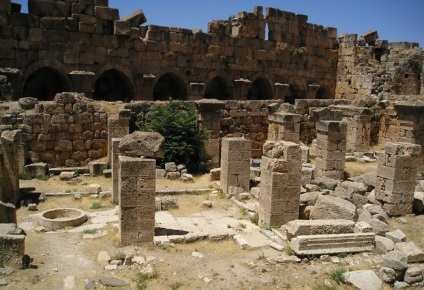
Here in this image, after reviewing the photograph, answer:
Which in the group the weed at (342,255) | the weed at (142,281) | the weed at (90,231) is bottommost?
the weed at (142,281)

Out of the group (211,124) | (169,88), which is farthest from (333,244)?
(169,88)

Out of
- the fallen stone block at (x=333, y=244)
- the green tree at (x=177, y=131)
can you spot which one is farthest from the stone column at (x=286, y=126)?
the fallen stone block at (x=333, y=244)

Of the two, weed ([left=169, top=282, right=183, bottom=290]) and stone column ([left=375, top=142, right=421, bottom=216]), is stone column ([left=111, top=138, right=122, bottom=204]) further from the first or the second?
stone column ([left=375, top=142, right=421, bottom=216])

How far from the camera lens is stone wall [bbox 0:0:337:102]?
59.1ft

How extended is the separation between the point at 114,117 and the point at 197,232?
247 inches

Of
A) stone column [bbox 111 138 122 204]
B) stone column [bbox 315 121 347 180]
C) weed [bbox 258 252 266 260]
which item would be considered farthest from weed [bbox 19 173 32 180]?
stone column [bbox 315 121 347 180]

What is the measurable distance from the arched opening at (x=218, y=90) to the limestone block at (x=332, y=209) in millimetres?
14341

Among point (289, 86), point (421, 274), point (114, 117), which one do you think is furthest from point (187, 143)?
point (289, 86)

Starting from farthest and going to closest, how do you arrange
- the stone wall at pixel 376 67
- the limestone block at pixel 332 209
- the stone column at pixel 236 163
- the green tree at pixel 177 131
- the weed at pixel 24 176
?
the stone wall at pixel 376 67 < the green tree at pixel 177 131 < the weed at pixel 24 176 < the stone column at pixel 236 163 < the limestone block at pixel 332 209

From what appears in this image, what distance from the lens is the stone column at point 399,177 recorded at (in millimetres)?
11242

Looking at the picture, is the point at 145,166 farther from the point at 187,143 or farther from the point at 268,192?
the point at 187,143

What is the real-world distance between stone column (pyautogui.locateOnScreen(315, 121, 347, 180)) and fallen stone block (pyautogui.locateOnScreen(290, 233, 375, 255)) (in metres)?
5.08

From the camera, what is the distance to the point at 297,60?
2653 centimetres

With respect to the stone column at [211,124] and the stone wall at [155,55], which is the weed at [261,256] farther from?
the stone wall at [155,55]
